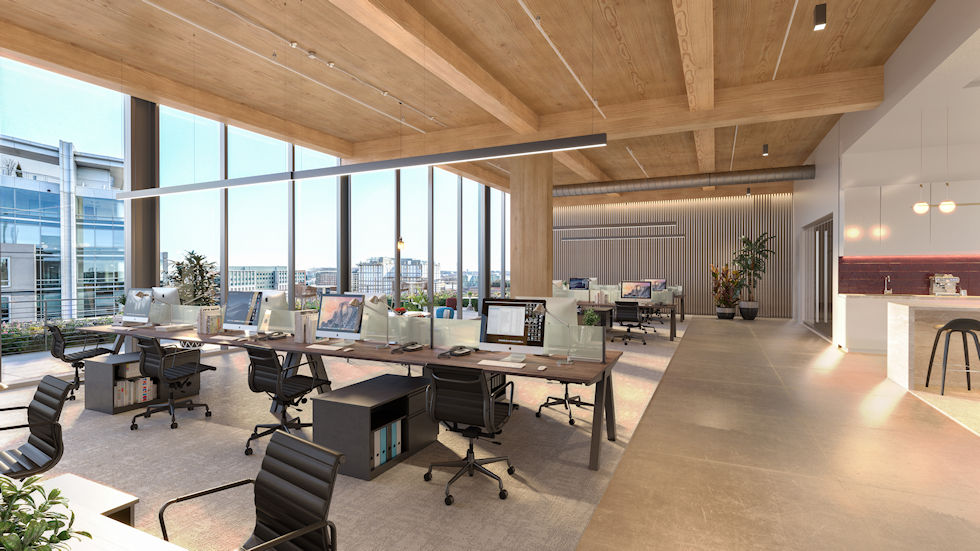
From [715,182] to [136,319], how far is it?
12.3 meters

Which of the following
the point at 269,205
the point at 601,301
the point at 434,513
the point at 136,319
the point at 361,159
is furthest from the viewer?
the point at 601,301

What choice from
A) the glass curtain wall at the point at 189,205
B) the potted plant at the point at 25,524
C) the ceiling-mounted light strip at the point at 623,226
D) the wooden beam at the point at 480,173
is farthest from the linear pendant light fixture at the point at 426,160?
the ceiling-mounted light strip at the point at 623,226

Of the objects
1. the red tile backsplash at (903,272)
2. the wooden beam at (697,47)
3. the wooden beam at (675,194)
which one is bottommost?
the red tile backsplash at (903,272)

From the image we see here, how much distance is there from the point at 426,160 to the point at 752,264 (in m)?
12.1

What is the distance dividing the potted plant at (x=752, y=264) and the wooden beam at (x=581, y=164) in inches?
201

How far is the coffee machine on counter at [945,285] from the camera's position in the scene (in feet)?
25.9

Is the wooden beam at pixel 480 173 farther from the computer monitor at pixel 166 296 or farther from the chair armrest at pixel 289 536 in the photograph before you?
the chair armrest at pixel 289 536

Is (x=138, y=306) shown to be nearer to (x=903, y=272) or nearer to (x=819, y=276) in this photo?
(x=903, y=272)

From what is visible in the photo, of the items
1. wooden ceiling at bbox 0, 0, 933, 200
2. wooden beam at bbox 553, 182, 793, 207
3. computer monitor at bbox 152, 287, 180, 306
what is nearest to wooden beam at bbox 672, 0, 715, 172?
wooden ceiling at bbox 0, 0, 933, 200

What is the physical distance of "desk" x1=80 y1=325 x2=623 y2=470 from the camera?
359 centimetres

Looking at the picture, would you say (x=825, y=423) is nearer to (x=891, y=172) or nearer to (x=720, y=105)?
(x=720, y=105)

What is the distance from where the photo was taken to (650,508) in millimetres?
3035

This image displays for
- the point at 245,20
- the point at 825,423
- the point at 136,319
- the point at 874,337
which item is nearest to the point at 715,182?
the point at 874,337

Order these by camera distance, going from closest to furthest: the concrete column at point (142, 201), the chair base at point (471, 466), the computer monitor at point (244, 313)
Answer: the chair base at point (471, 466) → the computer monitor at point (244, 313) → the concrete column at point (142, 201)
